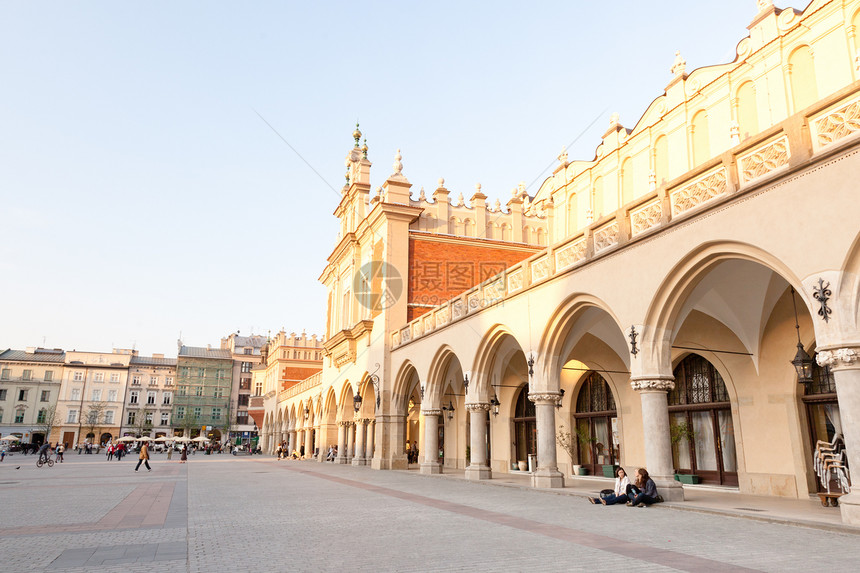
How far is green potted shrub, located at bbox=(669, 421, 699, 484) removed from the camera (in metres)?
16.2

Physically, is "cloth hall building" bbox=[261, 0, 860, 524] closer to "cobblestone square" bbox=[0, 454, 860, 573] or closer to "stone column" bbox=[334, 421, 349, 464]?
"cobblestone square" bbox=[0, 454, 860, 573]

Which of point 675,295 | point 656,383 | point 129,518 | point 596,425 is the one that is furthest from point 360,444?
point 675,295

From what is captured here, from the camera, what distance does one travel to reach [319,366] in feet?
219

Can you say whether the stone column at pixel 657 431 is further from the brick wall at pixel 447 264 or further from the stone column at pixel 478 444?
the brick wall at pixel 447 264

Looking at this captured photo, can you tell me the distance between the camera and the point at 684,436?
16656 mm

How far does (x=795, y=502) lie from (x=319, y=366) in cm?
5839

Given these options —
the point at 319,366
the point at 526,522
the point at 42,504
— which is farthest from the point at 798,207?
the point at 319,366

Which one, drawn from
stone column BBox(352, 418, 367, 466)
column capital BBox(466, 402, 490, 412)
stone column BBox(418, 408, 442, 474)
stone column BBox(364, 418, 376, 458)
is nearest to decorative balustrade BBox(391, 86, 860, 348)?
column capital BBox(466, 402, 490, 412)

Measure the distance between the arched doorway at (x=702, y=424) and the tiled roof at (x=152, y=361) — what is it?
82139 mm

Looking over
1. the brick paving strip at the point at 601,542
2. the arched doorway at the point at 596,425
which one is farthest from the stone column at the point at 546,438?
the arched doorway at the point at 596,425

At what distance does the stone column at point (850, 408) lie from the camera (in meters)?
8.06

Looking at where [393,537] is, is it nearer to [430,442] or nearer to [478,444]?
[478,444]

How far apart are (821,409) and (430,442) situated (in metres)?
13.6

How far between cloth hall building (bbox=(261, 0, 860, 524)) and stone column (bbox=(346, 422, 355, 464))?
7.06 meters
